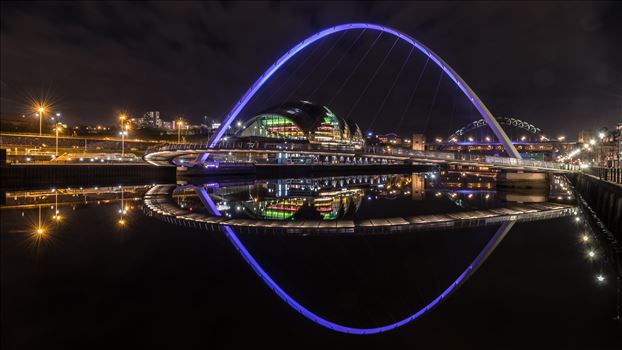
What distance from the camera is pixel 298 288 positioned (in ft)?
25.9

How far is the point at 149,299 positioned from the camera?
7.17 meters

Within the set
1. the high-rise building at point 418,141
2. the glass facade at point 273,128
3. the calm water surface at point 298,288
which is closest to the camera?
the calm water surface at point 298,288

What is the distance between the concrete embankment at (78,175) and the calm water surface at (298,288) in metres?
21.1

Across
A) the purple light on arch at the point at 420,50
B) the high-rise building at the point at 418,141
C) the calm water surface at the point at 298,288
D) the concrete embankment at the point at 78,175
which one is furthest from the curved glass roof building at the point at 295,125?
the calm water surface at the point at 298,288

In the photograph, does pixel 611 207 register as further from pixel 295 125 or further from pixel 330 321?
pixel 295 125

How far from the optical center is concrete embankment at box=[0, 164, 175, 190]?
32125 mm

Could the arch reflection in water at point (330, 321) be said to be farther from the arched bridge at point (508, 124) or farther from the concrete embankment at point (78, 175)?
the arched bridge at point (508, 124)

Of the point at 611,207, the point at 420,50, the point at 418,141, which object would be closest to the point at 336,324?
the point at 611,207

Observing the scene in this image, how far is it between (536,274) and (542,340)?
4.02 meters

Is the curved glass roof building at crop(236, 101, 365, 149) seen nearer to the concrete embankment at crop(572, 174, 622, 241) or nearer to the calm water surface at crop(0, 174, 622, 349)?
the concrete embankment at crop(572, 174, 622, 241)

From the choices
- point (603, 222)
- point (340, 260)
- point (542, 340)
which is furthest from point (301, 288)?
point (603, 222)

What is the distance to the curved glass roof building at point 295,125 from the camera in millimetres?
95287

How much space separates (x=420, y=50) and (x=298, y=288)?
33747 millimetres

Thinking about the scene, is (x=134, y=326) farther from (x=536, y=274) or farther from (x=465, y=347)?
(x=536, y=274)
